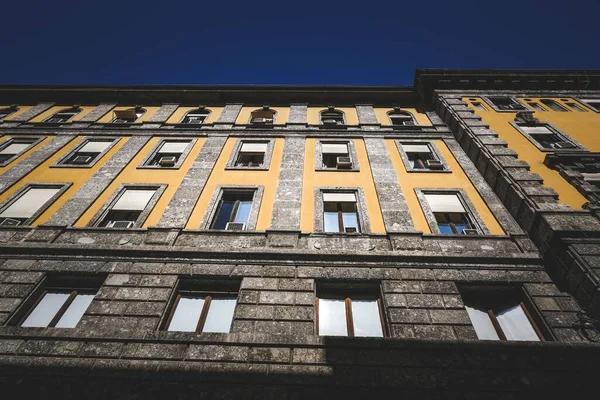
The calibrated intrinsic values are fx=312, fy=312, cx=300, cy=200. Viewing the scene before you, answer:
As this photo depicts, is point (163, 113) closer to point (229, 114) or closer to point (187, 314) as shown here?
point (229, 114)

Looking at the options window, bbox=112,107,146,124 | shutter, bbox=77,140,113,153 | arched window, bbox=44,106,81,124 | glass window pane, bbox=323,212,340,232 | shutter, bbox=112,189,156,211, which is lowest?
glass window pane, bbox=323,212,340,232

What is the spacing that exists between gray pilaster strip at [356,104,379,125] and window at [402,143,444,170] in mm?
2351

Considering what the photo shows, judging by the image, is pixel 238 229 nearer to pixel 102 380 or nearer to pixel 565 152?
pixel 102 380

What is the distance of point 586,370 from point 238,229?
7.64 m

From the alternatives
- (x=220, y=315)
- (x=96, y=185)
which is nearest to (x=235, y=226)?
(x=220, y=315)

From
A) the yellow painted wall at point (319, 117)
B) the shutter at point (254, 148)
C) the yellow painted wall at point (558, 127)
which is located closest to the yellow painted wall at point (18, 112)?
the shutter at point (254, 148)

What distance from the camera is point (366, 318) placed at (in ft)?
21.6

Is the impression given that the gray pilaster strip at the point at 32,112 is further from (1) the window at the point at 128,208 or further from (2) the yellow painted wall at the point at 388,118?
(2) the yellow painted wall at the point at 388,118

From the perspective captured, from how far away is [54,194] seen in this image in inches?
385

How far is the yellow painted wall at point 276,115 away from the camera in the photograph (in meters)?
14.9

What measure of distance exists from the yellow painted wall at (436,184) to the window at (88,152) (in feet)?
36.5

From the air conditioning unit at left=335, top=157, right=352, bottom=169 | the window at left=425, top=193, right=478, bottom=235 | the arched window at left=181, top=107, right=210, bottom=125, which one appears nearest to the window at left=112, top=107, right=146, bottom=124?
the arched window at left=181, top=107, right=210, bottom=125

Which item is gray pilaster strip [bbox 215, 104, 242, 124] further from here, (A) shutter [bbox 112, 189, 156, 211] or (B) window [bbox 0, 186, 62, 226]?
(B) window [bbox 0, 186, 62, 226]

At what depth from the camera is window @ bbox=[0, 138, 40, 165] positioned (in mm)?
12031
